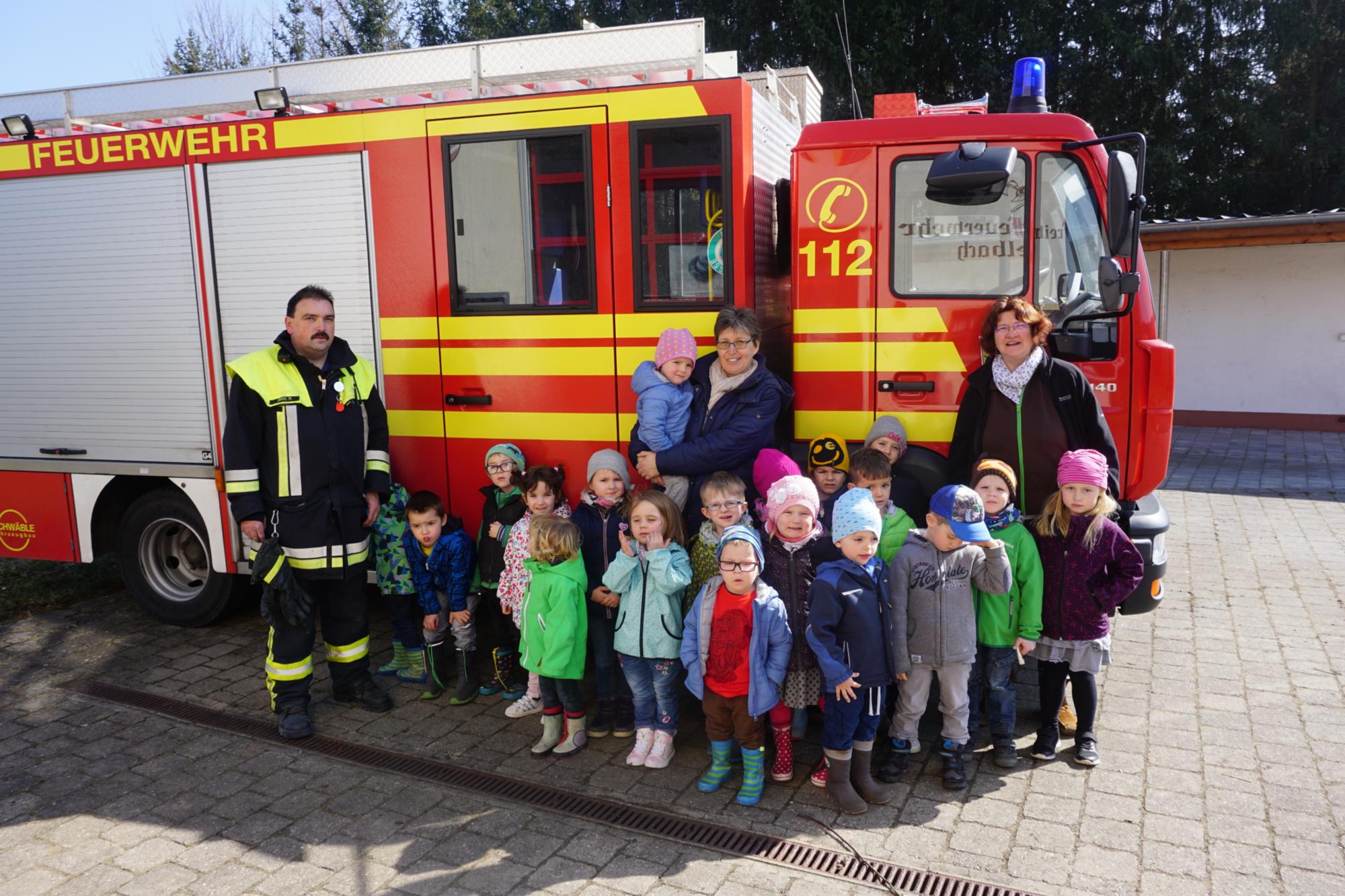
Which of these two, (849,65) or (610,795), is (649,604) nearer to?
(610,795)

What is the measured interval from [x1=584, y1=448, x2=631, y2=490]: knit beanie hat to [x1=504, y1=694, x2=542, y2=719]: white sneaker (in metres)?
1.20

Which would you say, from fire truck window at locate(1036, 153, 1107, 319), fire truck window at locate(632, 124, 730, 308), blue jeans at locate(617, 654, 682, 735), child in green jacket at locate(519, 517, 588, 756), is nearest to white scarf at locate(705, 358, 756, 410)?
fire truck window at locate(632, 124, 730, 308)

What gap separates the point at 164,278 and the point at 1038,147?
470 cm

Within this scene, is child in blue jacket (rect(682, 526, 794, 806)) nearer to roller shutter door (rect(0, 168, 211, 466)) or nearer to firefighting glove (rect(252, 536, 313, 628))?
firefighting glove (rect(252, 536, 313, 628))

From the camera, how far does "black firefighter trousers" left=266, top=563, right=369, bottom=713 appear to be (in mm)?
4773

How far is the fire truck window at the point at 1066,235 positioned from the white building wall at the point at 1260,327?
1071cm

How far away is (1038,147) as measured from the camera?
4.46m

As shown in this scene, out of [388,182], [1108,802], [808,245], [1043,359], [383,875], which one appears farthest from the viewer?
[388,182]

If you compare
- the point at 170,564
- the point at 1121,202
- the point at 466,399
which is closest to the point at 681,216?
the point at 466,399

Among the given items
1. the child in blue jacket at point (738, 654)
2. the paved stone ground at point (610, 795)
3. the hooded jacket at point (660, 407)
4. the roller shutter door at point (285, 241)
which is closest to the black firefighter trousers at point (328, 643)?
the paved stone ground at point (610, 795)

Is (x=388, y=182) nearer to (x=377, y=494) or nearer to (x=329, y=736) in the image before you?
(x=377, y=494)

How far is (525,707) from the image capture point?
Result: 4898 mm

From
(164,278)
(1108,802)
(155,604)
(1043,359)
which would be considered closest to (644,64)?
(1043,359)

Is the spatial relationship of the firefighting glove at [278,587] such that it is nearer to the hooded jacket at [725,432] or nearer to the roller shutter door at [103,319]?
the roller shutter door at [103,319]
